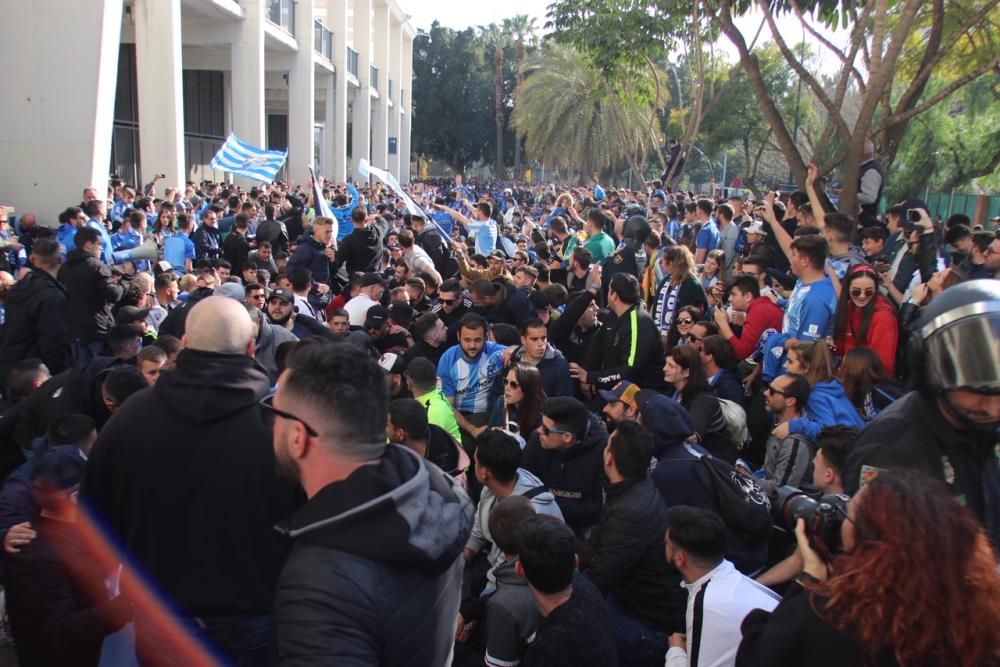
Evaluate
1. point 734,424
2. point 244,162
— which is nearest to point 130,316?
point 734,424

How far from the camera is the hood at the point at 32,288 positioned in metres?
6.81

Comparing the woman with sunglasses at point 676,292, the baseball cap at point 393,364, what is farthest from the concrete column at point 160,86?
the woman with sunglasses at point 676,292

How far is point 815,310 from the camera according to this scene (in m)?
5.77

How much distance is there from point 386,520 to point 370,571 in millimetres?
117

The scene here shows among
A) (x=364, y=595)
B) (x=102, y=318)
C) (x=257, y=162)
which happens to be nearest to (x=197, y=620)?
(x=364, y=595)

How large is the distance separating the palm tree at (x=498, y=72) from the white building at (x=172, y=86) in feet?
42.3

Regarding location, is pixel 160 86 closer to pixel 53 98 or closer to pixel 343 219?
pixel 53 98

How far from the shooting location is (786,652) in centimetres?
204

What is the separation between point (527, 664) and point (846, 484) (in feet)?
4.61

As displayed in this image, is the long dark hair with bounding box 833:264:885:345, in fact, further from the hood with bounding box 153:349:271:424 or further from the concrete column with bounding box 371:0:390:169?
the concrete column with bounding box 371:0:390:169

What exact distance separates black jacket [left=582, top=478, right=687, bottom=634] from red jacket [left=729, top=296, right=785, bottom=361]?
9.34 ft

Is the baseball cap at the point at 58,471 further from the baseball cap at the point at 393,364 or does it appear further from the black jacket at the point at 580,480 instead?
the baseball cap at the point at 393,364

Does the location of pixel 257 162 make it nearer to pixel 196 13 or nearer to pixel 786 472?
pixel 196 13

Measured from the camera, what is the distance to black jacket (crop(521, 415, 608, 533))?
4.54 m
